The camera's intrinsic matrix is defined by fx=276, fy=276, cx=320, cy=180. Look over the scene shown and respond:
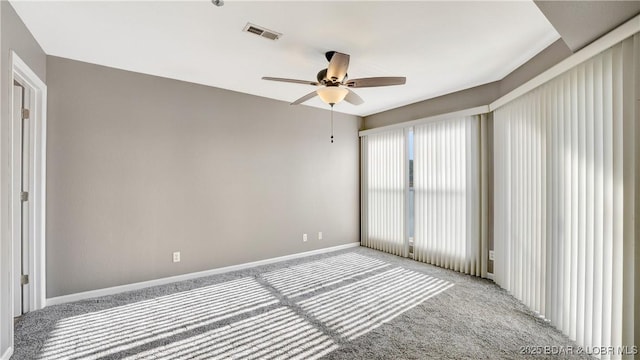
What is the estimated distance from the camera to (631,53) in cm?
164

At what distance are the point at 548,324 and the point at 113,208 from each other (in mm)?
4453

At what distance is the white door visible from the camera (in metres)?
2.49

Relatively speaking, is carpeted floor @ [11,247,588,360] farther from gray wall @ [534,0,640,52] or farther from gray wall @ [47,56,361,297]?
gray wall @ [534,0,640,52]

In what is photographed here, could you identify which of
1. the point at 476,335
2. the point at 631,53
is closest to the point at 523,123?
the point at 631,53

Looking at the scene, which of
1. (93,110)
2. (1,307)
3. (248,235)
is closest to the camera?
(1,307)

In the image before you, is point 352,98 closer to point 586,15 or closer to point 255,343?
point 586,15

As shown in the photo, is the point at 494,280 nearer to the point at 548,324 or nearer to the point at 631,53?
the point at 548,324

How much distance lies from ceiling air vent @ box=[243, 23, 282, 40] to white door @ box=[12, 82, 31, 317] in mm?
2192

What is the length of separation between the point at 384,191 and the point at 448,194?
3.98 ft

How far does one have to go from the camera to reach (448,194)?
13.0ft

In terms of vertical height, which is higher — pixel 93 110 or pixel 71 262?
pixel 93 110

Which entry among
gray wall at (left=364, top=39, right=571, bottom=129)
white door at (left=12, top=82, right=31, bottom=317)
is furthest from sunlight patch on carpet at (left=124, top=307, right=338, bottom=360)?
gray wall at (left=364, top=39, right=571, bottom=129)

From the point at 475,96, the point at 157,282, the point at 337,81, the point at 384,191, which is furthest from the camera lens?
the point at 384,191

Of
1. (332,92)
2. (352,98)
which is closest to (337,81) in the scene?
(332,92)
